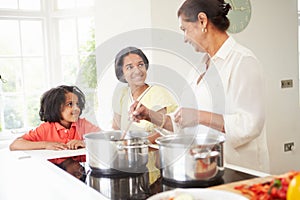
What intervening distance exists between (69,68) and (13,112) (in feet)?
1.85

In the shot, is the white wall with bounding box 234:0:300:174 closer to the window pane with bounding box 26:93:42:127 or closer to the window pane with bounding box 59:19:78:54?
the window pane with bounding box 59:19:78:54

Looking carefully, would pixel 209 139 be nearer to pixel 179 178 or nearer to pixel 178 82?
pixel 179 178

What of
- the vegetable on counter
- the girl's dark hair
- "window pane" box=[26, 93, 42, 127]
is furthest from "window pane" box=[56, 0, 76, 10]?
the vegetable on counter

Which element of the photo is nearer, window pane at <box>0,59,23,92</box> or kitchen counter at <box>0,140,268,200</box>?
kitchen counter at <box>0,140,268,200</box>

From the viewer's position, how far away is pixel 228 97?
1.91m

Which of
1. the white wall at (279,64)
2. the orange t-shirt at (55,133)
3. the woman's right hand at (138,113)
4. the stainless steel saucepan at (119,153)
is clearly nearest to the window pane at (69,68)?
the orange t-shirt at (55,133)

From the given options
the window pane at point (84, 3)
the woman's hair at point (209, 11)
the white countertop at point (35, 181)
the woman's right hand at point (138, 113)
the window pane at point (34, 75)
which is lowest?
the white countertop at point (35, 181)

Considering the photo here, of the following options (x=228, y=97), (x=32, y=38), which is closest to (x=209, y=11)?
(x=228, y=97)

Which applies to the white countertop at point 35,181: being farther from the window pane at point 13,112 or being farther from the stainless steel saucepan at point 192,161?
the window pane at point 13,112

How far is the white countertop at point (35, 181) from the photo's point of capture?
1162 mm

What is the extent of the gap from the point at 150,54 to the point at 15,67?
1357 mm

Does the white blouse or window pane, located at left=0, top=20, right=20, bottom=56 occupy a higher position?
window pane, located at left=0, top=20, right=20, bottom=56

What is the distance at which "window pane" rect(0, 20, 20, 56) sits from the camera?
3.27 metres

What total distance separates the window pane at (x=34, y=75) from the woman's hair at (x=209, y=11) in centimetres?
146
